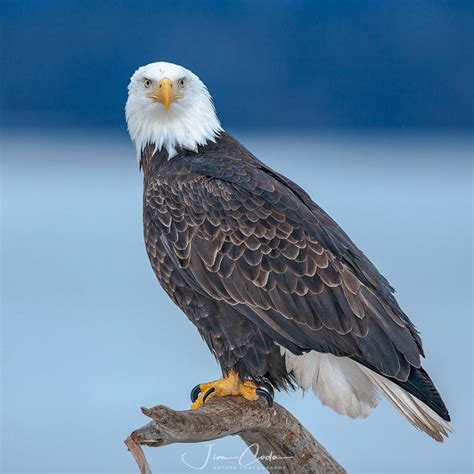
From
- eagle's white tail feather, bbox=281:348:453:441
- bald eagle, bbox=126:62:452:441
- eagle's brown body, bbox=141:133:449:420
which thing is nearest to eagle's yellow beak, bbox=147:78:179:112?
bald eagle, bbox=126:62:452:441

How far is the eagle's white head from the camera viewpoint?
374 centimetres

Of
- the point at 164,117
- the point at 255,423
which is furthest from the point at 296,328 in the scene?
the point at 164,117

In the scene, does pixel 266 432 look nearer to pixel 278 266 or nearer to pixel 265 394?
pixel 265 394

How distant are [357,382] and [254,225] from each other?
630 millimetres

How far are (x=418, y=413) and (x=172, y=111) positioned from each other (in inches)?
53.3

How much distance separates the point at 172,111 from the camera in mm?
3812

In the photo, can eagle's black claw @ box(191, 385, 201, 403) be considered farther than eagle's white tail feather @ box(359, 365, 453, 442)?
Yes

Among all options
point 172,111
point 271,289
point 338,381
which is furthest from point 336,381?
point 172,111

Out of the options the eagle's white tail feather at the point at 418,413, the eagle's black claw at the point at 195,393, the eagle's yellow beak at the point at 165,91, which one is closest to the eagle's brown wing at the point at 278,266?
the eagle's white tail feather at the point at 418,413

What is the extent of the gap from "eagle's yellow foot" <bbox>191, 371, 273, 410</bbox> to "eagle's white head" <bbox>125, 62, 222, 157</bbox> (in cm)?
81

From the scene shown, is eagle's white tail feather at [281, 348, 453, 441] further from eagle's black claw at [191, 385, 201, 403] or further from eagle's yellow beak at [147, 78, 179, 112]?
eagle's yellow beak at [147, 78, 179, 112]

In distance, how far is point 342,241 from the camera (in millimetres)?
3600

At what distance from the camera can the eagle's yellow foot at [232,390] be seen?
3.61m

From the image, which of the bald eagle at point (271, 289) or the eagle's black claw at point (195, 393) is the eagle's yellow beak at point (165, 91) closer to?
the bald eagle at point (271, 289)
